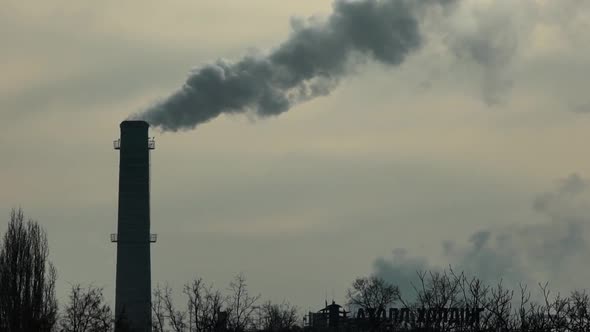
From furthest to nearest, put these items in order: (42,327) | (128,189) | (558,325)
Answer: (128,189) → (42,327) → (558,325)

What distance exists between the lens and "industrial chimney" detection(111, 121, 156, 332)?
6259 cm

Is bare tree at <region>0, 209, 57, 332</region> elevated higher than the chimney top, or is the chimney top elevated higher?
the chimney top

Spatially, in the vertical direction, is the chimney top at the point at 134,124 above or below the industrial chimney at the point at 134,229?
above

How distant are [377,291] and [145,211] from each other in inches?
831

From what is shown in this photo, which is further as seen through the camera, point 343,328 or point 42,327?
point 343,328

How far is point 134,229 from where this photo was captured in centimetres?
6300

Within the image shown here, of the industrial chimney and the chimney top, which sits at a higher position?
the chimney top

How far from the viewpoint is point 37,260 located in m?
51.3

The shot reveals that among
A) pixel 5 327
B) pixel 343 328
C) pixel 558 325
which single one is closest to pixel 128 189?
pixel 5 327

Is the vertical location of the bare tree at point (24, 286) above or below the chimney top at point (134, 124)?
below

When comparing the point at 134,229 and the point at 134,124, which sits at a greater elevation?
the point at 134,124

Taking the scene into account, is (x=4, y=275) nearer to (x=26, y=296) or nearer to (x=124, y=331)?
(x=26, y=296)

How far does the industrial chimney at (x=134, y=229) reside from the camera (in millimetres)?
62594

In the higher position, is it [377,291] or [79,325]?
[377,291]
